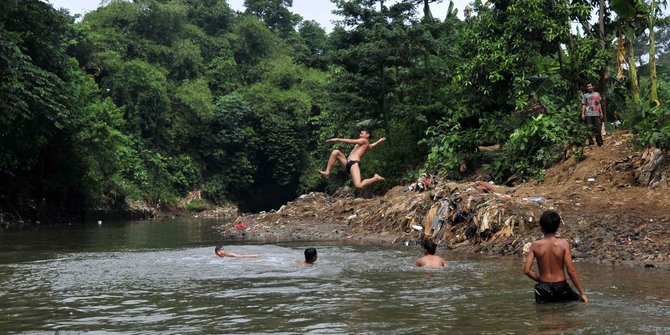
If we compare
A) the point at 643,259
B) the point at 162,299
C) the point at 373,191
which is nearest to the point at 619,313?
the point at 643,259

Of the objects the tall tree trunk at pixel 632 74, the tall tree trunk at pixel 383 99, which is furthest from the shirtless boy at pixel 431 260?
the tall tree trunk at pixel 383 99

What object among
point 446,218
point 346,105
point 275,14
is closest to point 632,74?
point 446,218

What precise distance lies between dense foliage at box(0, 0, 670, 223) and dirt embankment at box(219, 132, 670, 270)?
926mm

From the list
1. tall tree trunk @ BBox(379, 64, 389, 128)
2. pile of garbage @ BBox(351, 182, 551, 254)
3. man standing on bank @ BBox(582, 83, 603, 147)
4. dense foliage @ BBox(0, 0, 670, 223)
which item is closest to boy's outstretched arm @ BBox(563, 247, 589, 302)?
pile of garbage @ BBox(351, 182, 551, 254)

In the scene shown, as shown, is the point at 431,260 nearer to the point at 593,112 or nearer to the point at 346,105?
the point at 593,112

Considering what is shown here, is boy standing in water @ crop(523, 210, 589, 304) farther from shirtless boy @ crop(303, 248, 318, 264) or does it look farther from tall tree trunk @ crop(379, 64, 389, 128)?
tall tree trunk @ crop(379, 64, 389, 128)

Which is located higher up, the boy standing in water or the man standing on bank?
the man standing on bank

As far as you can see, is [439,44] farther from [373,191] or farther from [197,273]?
[197,273]

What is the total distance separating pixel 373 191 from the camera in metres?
29.5

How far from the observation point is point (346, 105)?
32250 millimetres

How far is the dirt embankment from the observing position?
12789 millimetres

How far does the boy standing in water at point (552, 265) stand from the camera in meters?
7.97

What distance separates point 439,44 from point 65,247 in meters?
17.3

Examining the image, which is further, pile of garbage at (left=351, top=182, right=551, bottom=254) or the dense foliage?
the dense foliage
